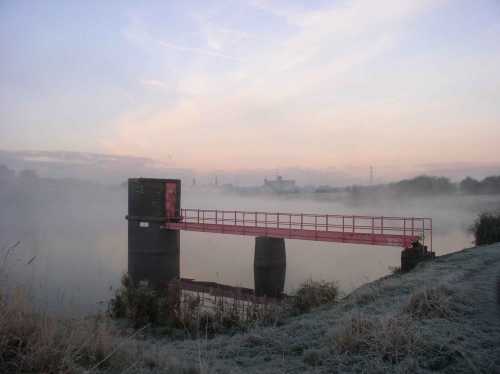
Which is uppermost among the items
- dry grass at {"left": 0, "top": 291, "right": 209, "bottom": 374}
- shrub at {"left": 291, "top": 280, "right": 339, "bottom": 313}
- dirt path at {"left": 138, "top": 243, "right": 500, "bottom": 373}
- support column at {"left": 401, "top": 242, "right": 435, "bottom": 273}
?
dry grass at {"left": 0, "top": 291, "right": 209, "bottom": 374}

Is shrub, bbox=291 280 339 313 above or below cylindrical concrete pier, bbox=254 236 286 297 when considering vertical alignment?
above

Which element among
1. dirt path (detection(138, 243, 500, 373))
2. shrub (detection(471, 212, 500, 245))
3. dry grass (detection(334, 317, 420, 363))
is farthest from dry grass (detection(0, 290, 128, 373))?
shrub (detection(471, 212, 500, 245))

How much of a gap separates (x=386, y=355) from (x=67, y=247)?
36.7 metres

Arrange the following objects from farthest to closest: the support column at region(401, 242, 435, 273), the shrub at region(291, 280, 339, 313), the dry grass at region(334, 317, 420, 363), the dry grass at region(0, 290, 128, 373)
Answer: the support column at region(401, 242, 435, 273)
the shrub at region(291, 280, 339, 313)
the dry grass at region(334, 317, 420, 363)
the dry grass at region(0, 290, 128, 373)

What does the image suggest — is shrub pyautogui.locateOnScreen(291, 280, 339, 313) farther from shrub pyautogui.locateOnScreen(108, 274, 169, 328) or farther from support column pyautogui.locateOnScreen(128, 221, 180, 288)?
support column pyautogui.locateOnScreen(128, 221, 180, 288)

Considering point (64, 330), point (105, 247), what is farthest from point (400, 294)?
point (105, 247)

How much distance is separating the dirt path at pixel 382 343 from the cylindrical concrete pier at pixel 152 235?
43.0 feet

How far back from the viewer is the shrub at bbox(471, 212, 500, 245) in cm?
1998

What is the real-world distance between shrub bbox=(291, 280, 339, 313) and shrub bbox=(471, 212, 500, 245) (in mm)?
11357

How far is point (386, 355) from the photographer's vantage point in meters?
5.20

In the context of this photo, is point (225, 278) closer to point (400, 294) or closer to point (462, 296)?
point (400, 294)

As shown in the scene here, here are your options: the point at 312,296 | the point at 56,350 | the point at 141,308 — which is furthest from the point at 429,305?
the point at 141,308

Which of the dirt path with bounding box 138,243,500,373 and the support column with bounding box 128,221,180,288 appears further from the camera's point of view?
the support column with bounding box 128,221,180,288

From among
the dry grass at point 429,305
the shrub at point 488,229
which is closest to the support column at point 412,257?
the shrub at point 488,229
